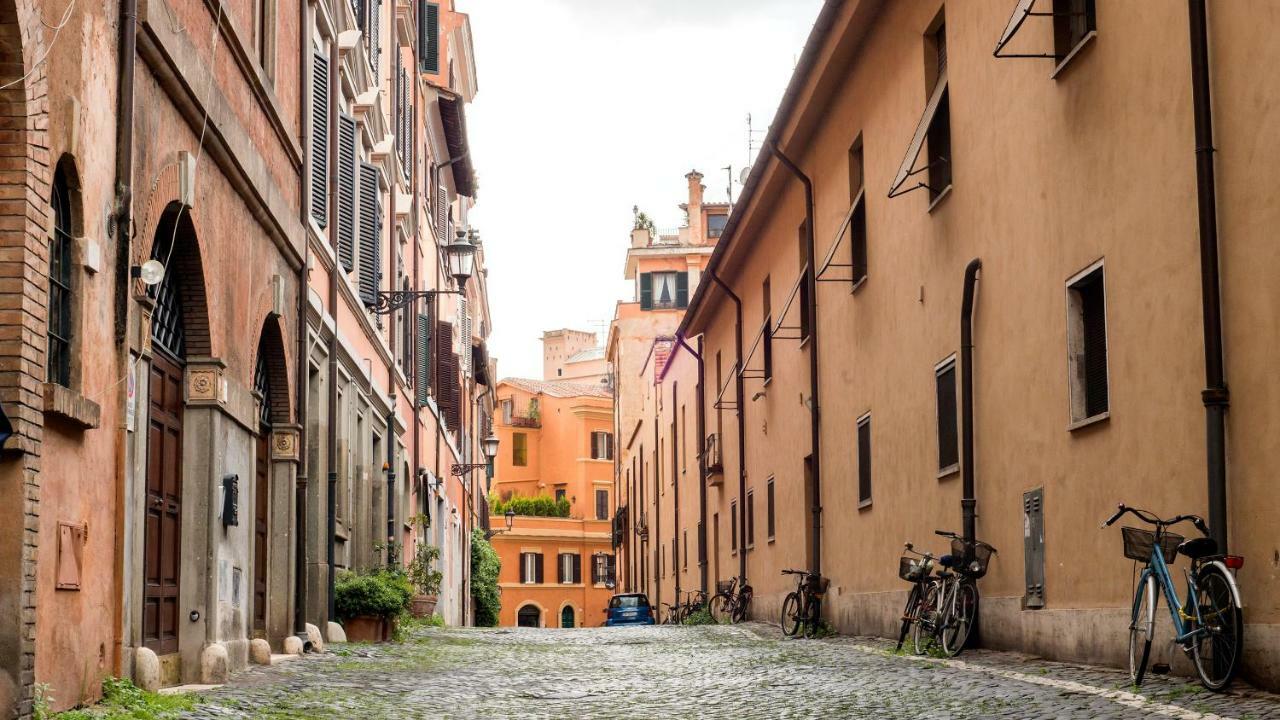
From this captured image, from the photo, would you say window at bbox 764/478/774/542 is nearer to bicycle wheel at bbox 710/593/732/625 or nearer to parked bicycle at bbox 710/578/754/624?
parked bicycle at bbox 710/578/754/624

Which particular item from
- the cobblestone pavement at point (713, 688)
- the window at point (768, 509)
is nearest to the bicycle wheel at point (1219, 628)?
the cobblestone pavement at point (713, 688)

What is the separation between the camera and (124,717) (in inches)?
309

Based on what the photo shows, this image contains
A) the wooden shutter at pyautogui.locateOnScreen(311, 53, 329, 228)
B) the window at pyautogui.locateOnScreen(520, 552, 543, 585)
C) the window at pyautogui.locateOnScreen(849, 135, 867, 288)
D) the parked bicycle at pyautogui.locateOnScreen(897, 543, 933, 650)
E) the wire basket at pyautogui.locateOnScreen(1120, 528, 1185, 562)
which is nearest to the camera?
the wire basket at pyautogui.locateOnScreen(1120, 528, 1185, 562)

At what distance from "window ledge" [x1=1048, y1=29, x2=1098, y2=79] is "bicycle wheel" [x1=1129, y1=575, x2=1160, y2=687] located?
3.82 meters

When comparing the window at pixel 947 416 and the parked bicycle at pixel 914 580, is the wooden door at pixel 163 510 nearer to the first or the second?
the parked bicycle at pixel 914 580

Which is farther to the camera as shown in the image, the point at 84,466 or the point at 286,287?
the point at 286,287

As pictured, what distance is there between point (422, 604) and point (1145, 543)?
18667 millimetres

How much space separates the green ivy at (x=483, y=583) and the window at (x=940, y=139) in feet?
113

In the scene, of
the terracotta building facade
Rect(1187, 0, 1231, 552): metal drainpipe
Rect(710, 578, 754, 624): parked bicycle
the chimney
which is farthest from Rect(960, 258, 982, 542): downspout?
the chimney

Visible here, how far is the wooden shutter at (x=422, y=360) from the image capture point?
1225 inches

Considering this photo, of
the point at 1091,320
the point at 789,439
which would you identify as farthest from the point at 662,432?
the point at 1091,320

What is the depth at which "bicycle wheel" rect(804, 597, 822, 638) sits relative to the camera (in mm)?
19938

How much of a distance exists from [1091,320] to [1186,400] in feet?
6.55

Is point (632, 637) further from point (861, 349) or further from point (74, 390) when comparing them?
point (74, 390)
